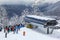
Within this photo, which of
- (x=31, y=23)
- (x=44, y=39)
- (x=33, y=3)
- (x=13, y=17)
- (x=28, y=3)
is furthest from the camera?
(x=13, y=17)

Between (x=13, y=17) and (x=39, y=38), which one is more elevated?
(x=39, y=38)

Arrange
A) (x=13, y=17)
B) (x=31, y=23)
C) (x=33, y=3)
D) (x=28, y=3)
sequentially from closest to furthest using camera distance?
1. (x=31, y=23)
2. (x=33, y=3)
3. (x=28, y=3)
4. (x=13, y=17)

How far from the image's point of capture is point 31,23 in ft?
59.2

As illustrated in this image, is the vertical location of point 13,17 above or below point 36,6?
below

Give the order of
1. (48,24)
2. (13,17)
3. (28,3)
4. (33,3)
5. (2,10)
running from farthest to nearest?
(13,17) < (2,10) < (28,3) < (33,3) < (48,24)

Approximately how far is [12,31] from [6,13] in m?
28.4

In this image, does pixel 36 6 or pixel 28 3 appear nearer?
pixel 36 6

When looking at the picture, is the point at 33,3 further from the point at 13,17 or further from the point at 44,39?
the point at 44,39

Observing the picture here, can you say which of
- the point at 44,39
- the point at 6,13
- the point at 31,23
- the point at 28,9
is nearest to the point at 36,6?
the point at 28,9

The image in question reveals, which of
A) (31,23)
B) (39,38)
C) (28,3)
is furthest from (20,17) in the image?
(39,38)

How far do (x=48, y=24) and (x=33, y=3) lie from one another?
21430 millimetres

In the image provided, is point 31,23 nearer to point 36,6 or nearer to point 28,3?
point 36,6

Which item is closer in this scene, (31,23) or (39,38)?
(39,38)

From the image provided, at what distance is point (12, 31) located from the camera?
15.9 m
